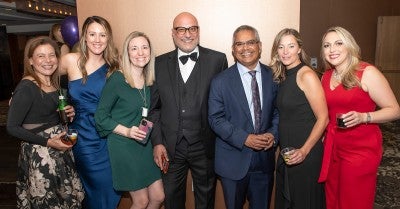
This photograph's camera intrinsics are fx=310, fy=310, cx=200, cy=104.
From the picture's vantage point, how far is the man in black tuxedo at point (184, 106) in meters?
2.60

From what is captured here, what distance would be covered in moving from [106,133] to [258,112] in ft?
4.04

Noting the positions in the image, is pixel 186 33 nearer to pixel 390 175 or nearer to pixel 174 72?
pixel 174 72

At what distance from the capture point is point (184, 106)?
8.46 ft

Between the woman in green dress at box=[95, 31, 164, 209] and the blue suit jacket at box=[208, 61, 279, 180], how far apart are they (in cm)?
58

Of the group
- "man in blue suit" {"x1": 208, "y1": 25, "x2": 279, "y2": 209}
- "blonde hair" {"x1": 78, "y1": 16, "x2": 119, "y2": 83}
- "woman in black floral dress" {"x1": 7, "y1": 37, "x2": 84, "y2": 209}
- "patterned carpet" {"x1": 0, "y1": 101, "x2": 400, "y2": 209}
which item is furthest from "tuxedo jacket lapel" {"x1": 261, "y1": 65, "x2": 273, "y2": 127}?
"patterned carpet" {"x1": 0, "y1": 101, "x2": 400, "y2": 209}

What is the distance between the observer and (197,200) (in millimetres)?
2832

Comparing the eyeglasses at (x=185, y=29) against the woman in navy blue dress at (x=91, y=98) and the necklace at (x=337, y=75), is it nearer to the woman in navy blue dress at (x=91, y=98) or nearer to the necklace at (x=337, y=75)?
the woman in navy blue dress at (x=91, y=98)

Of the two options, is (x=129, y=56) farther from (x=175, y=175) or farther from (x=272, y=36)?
(x=272, y=36)

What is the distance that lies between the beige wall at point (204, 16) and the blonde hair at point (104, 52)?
0.51 m

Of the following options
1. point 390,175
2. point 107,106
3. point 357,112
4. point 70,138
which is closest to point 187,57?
point 107,106

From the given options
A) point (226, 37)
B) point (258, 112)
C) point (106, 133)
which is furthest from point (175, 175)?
point (226, 37)

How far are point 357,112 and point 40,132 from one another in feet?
7.84

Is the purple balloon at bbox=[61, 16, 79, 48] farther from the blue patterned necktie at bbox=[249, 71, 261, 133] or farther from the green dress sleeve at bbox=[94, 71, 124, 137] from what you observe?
the blue patterned necktie at bbox=[249, 71, 261, 133]

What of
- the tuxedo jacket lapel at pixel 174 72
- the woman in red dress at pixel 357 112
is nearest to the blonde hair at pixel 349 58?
the woman in red dress at pixel 357 112
